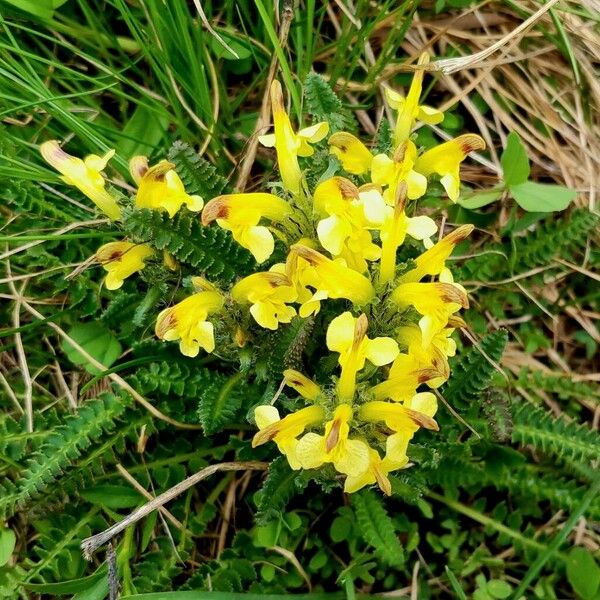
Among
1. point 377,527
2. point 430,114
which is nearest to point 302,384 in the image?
point 377,527

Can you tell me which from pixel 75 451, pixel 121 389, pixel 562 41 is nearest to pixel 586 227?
pixel 562 41

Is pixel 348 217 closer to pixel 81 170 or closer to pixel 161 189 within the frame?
pixel 161 189

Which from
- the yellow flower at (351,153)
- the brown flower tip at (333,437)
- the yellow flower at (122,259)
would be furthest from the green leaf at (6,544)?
the yellow flower at (351,153)

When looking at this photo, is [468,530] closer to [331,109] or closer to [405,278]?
[405,278]

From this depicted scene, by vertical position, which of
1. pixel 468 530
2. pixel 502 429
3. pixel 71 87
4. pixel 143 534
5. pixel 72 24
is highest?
pixel 72 24

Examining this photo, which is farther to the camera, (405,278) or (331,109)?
(331,109)
